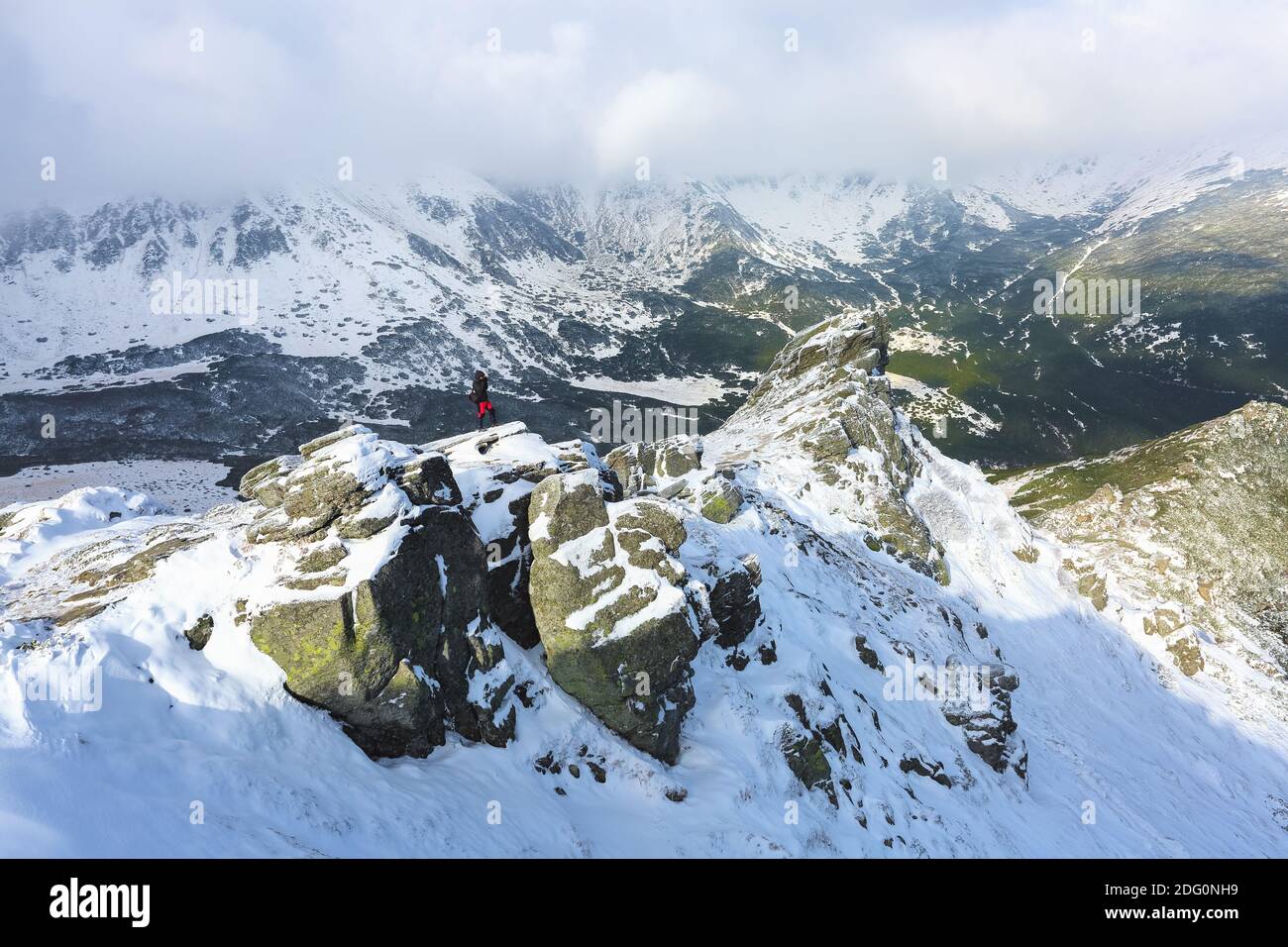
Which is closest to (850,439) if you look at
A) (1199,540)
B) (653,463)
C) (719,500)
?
(653,463)

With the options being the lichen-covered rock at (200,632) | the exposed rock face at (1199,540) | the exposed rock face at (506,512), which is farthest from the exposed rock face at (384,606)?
the exposed rock face at (1199,540)

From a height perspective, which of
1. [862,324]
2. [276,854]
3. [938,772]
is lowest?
[938,772]

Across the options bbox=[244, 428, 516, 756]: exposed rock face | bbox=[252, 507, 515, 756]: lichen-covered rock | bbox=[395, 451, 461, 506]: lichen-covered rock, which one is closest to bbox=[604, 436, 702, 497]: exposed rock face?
bbox=[395, 451, 461, 506]: lichen-covered rock

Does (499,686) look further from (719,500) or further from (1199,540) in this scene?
(1199,540)

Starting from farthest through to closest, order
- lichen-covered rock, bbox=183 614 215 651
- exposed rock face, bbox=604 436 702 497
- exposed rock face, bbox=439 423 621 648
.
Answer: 1. exposed rock face, bbox=604 436 702 497
2. exposed rock face, bbox=439 423 621 648
3. lichen-covered rock, bbox=183 614 215 651

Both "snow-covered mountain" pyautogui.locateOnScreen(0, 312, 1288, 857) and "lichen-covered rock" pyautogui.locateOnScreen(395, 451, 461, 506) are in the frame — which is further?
"lichen-covered rock" pyautogui.locateOnScreen(395, 451, 461, 506)

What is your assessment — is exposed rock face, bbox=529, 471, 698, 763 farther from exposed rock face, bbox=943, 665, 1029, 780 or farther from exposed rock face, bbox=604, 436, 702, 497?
exposed rock face, bbox=943, 665, 1029, 780
